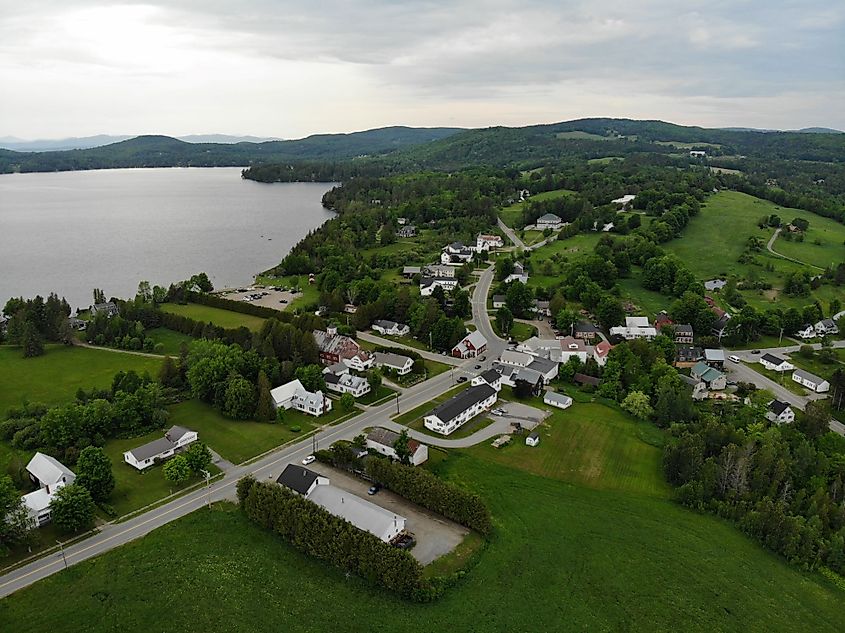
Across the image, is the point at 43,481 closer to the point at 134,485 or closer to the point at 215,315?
the point at 134,485

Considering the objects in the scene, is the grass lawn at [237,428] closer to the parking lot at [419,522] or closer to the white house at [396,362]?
the parking lot at [419,522]

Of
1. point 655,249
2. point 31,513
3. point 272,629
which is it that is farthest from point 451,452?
point 655,249

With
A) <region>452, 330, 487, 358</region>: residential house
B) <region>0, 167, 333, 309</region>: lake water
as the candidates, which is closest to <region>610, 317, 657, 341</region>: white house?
<region>452, 330, 487, 358</region>: residential house

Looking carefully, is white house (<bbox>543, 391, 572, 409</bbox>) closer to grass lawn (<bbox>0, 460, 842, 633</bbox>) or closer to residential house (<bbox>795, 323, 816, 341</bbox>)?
grass lawn (<bbox>0, 460, 842, 633</bbox>)

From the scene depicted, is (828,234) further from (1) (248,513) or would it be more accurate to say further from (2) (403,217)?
(1) (248,513)

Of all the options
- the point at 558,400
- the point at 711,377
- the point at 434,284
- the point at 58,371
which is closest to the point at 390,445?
the point at 558,400

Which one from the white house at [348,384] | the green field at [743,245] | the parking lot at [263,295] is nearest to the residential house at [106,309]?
the parking lot at [263,295]
